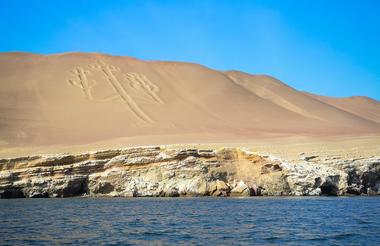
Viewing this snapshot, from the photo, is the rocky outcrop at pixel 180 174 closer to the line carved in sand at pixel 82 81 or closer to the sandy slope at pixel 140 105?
the sandy slope at pixel 140 105

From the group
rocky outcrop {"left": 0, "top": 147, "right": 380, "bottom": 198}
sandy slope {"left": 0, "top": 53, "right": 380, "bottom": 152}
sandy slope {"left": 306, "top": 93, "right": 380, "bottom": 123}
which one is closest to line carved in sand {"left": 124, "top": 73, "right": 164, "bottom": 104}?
sandy slope {"left": 0, "top": 53, "right": 380, "bottom": 152}

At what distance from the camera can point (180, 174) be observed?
29.5 m

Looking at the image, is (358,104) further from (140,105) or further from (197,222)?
(197,222)

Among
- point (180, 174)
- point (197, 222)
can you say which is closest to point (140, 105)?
point (180, 174)

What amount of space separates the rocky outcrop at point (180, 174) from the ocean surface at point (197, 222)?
327 cm

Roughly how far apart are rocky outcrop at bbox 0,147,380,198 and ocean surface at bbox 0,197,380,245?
3274 mm

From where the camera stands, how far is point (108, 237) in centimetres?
1510

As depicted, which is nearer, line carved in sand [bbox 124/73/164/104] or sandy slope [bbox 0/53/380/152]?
sandy slope [bbox 0/53/380/152]

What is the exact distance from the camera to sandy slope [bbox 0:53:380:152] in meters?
55.4

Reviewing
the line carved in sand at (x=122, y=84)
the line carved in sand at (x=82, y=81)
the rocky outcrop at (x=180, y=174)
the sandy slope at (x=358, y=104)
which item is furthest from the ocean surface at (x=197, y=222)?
the sandy slope at (x=358, y=104)

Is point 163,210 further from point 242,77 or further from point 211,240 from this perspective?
point 242,77

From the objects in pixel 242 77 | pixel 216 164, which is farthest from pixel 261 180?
pixel 242 77

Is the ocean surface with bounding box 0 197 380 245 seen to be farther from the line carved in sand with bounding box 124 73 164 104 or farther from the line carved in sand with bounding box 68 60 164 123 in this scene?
the line carved in sand with bounding box 124 73 164 104

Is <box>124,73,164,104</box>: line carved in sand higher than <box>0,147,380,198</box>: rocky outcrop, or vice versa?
<box>124,73,164,104</box>: line carved in sand
